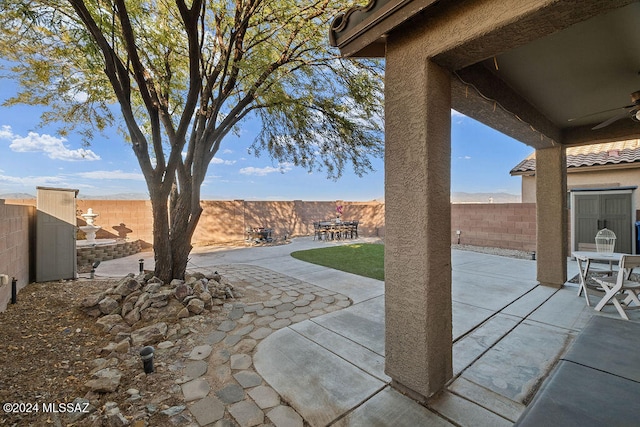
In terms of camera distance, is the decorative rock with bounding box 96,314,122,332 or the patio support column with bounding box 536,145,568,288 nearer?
the decorative rock with bounding box 96,314,122,332

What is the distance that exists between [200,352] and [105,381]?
723mm

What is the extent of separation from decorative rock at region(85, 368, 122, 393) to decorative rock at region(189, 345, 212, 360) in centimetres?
55

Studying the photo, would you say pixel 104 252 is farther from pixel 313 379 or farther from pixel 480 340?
pixel 480 340

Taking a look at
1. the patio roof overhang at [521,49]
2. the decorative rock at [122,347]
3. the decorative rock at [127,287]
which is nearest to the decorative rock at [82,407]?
the decorative rock at [122,347]

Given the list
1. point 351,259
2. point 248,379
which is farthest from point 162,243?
point 351,259

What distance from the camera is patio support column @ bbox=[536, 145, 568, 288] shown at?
166 inches

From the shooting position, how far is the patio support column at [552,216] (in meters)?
4.23

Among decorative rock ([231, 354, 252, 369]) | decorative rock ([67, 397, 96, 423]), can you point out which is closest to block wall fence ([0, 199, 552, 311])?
decorative rock ([67, 397, 96, 423])

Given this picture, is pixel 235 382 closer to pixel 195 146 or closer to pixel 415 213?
pixel 415 213

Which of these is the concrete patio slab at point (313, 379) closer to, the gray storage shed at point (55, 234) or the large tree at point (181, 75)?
the large tree at point (181, 75)

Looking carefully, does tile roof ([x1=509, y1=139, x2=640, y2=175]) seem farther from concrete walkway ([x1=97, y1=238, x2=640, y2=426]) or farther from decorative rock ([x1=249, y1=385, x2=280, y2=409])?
decorative rock ([x1=249, y1=385, x2=280, y2=409])

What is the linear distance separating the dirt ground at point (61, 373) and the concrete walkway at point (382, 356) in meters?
0.43

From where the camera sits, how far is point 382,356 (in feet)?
7.75

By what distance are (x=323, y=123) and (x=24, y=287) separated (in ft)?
19.5
